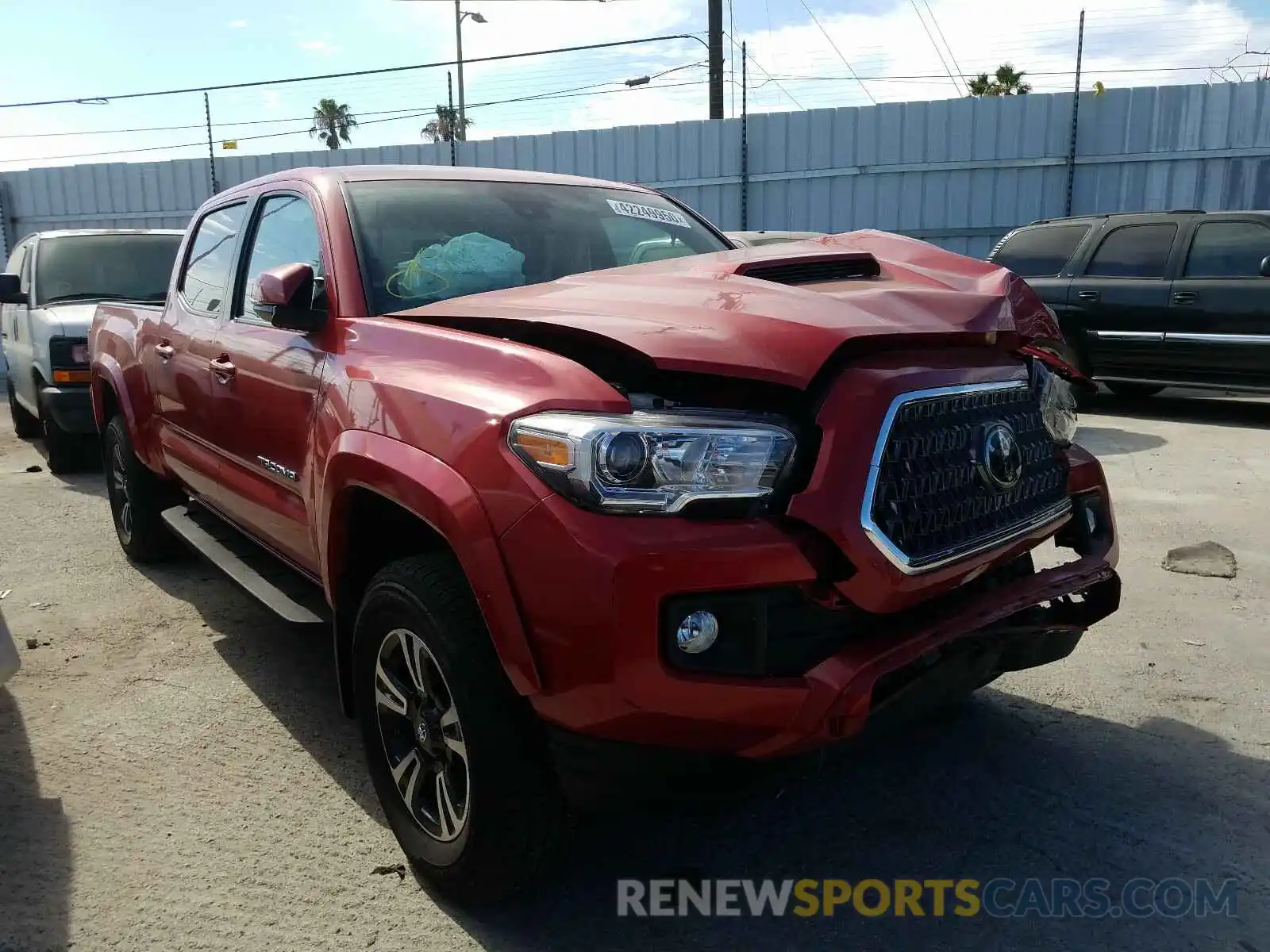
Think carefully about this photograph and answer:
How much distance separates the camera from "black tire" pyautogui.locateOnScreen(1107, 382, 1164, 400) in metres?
10.1

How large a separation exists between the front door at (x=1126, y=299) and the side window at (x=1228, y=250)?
8.7 inches

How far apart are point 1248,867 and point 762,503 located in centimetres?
165

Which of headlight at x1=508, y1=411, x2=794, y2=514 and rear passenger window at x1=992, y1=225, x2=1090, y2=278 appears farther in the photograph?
rear passenger window at x1=992, y1=225, x2=1090, y2=278

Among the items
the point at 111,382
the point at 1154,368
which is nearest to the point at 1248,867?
the point at 111,382

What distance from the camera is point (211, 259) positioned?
4363mm

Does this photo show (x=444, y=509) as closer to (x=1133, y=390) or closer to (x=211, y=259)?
(x=211, y=259)

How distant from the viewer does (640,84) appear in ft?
61.0

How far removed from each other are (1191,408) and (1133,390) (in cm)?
72

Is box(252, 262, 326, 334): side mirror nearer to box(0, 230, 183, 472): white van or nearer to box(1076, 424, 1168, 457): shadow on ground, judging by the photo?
box(0, 230, 183, 472): white van

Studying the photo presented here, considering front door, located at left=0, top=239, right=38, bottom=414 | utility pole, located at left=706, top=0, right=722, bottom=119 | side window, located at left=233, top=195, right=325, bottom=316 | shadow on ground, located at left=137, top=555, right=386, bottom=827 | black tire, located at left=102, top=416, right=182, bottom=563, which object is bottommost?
shadow on ground, located at left=137, top=555, right=386, bottom=827

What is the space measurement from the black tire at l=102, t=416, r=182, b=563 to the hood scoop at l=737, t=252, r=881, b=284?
347 cm

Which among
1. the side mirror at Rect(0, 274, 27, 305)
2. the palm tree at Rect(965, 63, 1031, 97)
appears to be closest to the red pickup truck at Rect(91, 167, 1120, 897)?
the side mirror at Rect(0, 274, 27, 305)

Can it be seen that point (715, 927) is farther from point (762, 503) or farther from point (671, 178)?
point (671, 178)

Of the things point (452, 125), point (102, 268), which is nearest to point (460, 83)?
point (452, 125)
